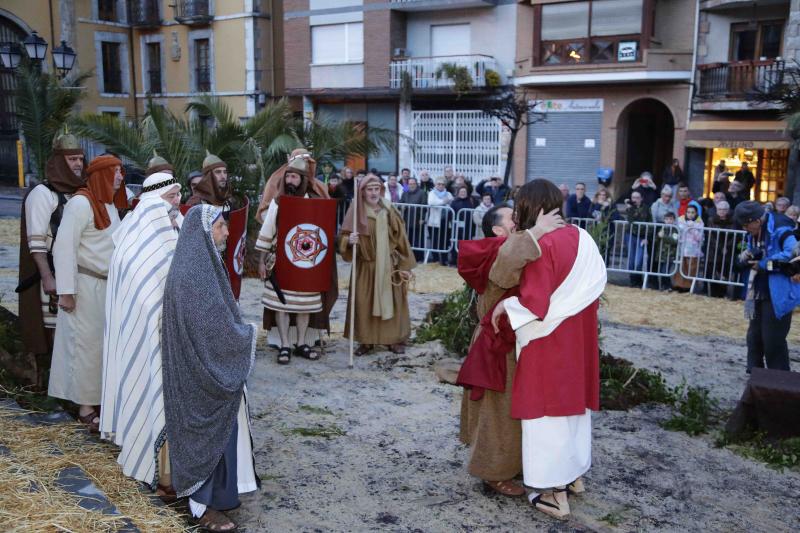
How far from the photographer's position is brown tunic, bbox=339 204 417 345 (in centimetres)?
733

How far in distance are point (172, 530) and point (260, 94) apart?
27.4 metres

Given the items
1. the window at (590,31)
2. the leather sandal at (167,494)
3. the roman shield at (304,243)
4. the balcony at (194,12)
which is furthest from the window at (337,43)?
the leather sandal at (167,494)

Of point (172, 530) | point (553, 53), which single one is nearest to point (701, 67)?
point (553, 53)

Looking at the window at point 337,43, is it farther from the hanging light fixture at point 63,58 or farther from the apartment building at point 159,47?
the hanging light fixture at point 63,58

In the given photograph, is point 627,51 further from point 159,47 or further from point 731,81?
point 159,47

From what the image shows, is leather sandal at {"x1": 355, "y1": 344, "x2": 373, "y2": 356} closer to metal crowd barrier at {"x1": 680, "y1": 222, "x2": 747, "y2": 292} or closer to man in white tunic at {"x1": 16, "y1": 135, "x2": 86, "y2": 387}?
man in white tunic at {"x1": 16, "y1": 135, "x2": 86, "y2": 387}

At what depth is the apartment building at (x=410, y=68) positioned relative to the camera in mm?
23719

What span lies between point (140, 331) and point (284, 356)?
329 cm

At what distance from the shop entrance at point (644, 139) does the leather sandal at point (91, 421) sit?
61.7 ft

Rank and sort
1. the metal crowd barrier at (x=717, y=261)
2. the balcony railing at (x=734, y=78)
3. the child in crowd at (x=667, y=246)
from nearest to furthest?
the metal crowd barrier at (x=717, y=261) < the child in crowd at (x=667, y=246) < the balcony railing at (x=734, y=78)

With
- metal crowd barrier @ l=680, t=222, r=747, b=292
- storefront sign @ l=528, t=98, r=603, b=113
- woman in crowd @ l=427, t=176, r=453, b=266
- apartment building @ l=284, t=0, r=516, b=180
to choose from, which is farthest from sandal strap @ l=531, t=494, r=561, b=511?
apartment building @ l=284, t=0, r=516, b=180

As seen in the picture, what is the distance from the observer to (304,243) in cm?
696

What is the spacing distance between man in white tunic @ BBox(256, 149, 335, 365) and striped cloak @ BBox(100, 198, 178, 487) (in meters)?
2.84

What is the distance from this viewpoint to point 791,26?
17625 mm
